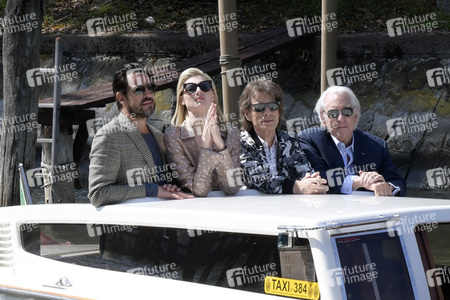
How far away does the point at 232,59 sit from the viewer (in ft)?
26.5

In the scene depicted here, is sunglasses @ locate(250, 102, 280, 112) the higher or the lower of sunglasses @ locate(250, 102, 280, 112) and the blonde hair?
the lower

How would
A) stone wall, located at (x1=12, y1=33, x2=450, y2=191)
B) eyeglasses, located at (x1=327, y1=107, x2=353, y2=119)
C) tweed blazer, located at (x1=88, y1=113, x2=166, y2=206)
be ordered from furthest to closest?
stone wall, located at (x1=12, y1=33, x2=450, y2=191) < eyeglasses, located at (x1=327, y1=107, x2=353, y2=119) < tweed blazer, located at (x1=88, y1=113, x2=166, y2=206)

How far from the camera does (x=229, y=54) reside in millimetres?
8156

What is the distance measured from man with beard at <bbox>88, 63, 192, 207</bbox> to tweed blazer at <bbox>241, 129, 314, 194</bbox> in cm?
47

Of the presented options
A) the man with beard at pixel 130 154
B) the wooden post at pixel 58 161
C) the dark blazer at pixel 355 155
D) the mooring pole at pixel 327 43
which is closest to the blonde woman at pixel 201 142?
the man with beard at pixel 130 154

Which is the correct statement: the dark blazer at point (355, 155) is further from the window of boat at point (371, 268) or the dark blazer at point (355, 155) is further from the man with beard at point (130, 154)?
the window of boat at point (371, 268)

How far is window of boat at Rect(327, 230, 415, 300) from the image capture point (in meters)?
3.72

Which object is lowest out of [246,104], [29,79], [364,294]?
[364,294]

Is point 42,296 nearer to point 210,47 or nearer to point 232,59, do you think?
point 232,59

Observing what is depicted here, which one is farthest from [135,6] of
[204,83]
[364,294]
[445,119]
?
[364,294]

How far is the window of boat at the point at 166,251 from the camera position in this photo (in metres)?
4.04

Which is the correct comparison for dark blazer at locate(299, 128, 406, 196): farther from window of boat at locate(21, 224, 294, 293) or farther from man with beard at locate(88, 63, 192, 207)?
window of boat at locate(21, 224, 294, 293)

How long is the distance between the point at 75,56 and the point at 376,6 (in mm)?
5574

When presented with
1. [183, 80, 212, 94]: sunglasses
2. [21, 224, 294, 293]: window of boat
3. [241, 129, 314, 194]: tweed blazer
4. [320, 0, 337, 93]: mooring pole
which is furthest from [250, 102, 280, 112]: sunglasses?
[320, 0, 337, 93]: mooring pole
